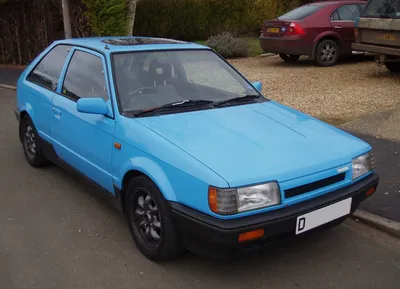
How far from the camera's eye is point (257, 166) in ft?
10.1

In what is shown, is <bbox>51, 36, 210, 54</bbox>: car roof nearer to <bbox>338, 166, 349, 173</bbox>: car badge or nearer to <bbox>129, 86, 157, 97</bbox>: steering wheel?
<bbox>129, 86, 157, 97</bbox>: steering wheel

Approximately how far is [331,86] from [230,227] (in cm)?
760

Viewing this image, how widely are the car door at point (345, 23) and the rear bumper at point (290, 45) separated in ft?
2.98

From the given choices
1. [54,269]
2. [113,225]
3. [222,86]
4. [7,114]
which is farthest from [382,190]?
[7,114]

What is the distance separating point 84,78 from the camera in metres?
4.45

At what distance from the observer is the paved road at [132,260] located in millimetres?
3295

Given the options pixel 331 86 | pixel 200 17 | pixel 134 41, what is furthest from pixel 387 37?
pixel 200 17

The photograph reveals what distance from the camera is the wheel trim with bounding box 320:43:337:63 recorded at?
39.3ft

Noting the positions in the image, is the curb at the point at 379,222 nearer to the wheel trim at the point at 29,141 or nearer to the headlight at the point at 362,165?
the headlight at the point at 362,165

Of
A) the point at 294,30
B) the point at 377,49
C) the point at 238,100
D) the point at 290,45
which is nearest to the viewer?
the point at 238,100

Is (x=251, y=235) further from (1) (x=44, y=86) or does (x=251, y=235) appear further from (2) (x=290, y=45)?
(2) (x=290, y=45)

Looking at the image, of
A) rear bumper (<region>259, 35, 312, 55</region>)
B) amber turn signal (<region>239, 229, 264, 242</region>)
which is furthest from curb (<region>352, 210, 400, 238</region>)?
rear bumper (<region>259, 35, 312, 55</region>)

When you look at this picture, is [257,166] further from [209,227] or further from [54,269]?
[54,269]

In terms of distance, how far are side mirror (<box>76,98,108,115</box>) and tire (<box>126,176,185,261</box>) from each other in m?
0.69
